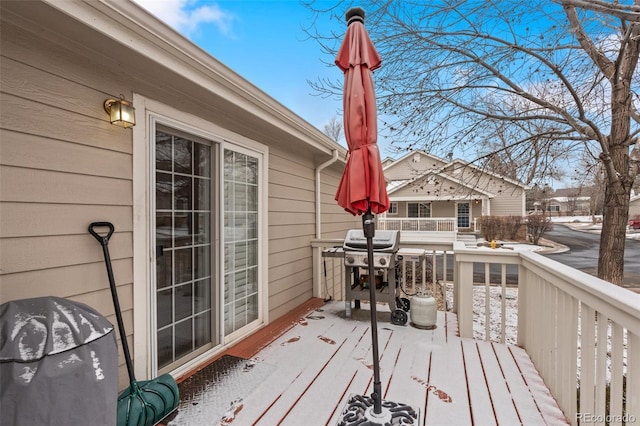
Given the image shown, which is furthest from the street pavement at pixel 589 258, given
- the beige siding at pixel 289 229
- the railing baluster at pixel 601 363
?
the railing baluster at pixel 601 363

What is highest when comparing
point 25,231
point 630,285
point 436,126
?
point 436,126

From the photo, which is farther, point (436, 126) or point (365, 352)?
point (436, 126)

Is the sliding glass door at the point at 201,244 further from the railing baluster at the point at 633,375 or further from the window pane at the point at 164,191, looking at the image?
the railing baluster at the point at 633,375

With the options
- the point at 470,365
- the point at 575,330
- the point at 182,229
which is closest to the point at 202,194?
the point at 182,229

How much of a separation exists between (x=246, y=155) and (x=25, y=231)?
6.66 ft

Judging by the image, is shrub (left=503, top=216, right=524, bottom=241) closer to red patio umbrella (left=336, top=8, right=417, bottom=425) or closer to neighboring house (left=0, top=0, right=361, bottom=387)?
neighboring house (left=0, top=0, right=361, bottom=387)

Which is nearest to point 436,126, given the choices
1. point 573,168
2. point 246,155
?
point 573,168

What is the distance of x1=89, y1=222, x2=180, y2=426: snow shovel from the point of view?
1799mm

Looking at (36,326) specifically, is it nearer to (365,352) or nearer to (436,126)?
(365,352)

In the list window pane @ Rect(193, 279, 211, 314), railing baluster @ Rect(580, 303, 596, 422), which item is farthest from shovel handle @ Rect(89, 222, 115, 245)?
railing baluster @ Rect(580, 303, 596, 422)

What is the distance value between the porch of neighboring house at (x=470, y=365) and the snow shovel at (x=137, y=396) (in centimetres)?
12

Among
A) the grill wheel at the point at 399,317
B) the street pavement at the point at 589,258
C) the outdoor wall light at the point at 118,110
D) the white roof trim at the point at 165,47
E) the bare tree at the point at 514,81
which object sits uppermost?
the bare tree at the point at 514,81

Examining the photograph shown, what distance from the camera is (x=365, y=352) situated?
2.95 meters

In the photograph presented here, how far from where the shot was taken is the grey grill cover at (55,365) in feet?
3.81
